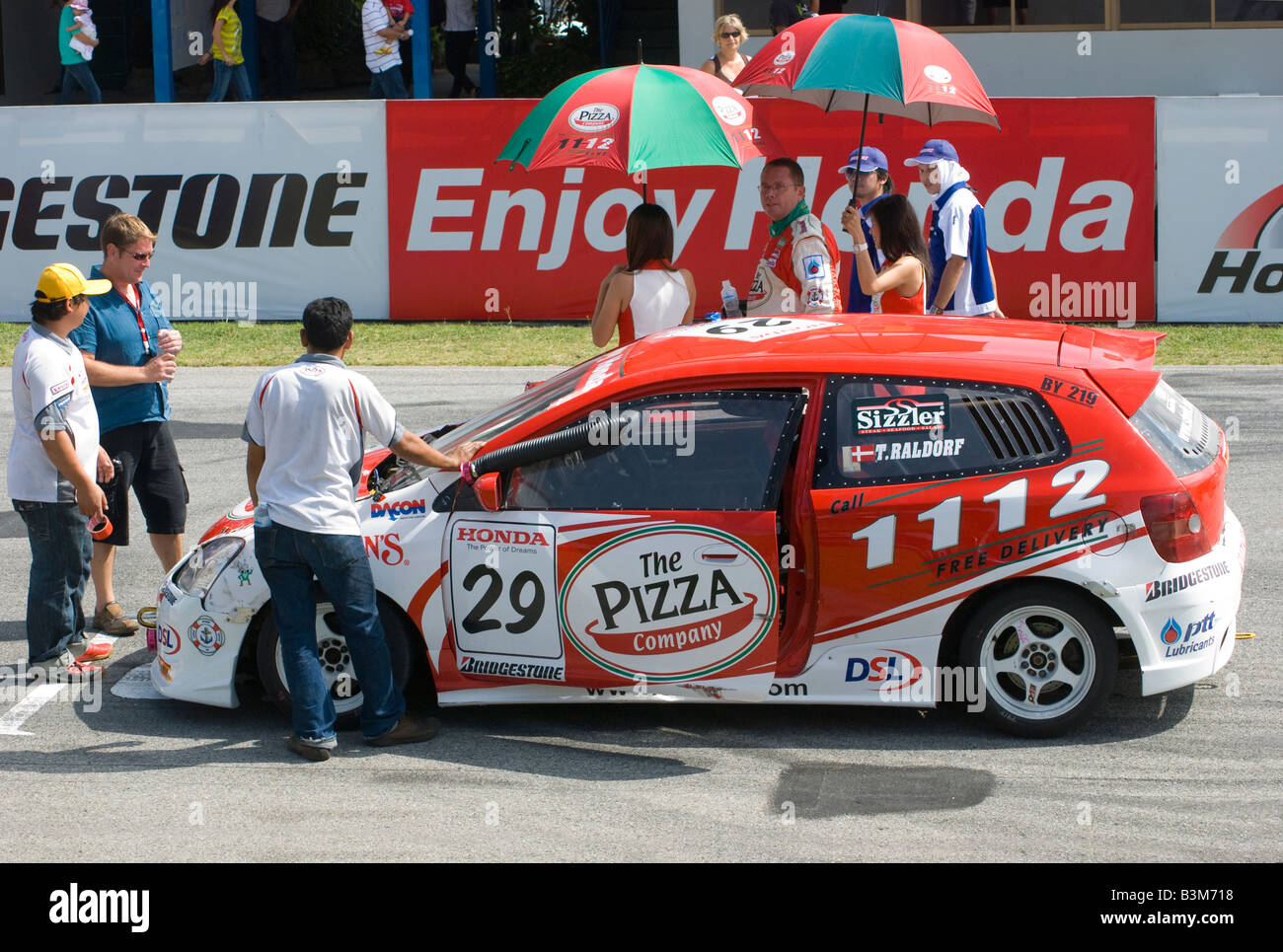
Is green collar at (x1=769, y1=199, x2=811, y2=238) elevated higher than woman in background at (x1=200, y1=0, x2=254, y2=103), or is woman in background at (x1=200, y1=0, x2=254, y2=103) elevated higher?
woman in background at (x1=200, y1=0, x2=254, y2=103)

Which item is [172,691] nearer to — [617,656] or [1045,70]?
[617,656]

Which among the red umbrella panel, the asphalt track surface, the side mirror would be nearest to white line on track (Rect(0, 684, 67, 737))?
the asphalt track surface

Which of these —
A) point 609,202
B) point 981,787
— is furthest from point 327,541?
point 609,202

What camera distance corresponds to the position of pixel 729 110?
26.5 ft

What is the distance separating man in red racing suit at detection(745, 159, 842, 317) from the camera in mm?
7941

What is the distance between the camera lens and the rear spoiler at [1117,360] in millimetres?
5750

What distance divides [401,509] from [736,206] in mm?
10440

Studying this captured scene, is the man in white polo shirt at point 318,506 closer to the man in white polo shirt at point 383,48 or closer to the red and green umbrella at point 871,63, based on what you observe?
the red and green umbrella at point 871,63

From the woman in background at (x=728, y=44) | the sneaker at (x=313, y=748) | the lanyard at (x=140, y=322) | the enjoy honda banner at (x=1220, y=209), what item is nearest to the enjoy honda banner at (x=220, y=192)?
the woman in background at (x=728, y=44)

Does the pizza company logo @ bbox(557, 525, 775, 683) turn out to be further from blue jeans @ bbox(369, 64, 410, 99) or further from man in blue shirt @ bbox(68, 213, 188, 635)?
blue jeans @ bbox(369, 64, 410, 99)

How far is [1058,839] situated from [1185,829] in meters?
0.44

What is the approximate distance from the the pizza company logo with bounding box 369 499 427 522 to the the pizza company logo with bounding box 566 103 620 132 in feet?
9.02

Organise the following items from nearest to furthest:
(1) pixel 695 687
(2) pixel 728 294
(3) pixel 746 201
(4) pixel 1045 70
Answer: (1) pixel 695 687 → (2) pixel 728 294 → (3) pixel 746 201 → (4) pixel 1045 70

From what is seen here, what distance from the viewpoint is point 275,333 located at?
16109mm
